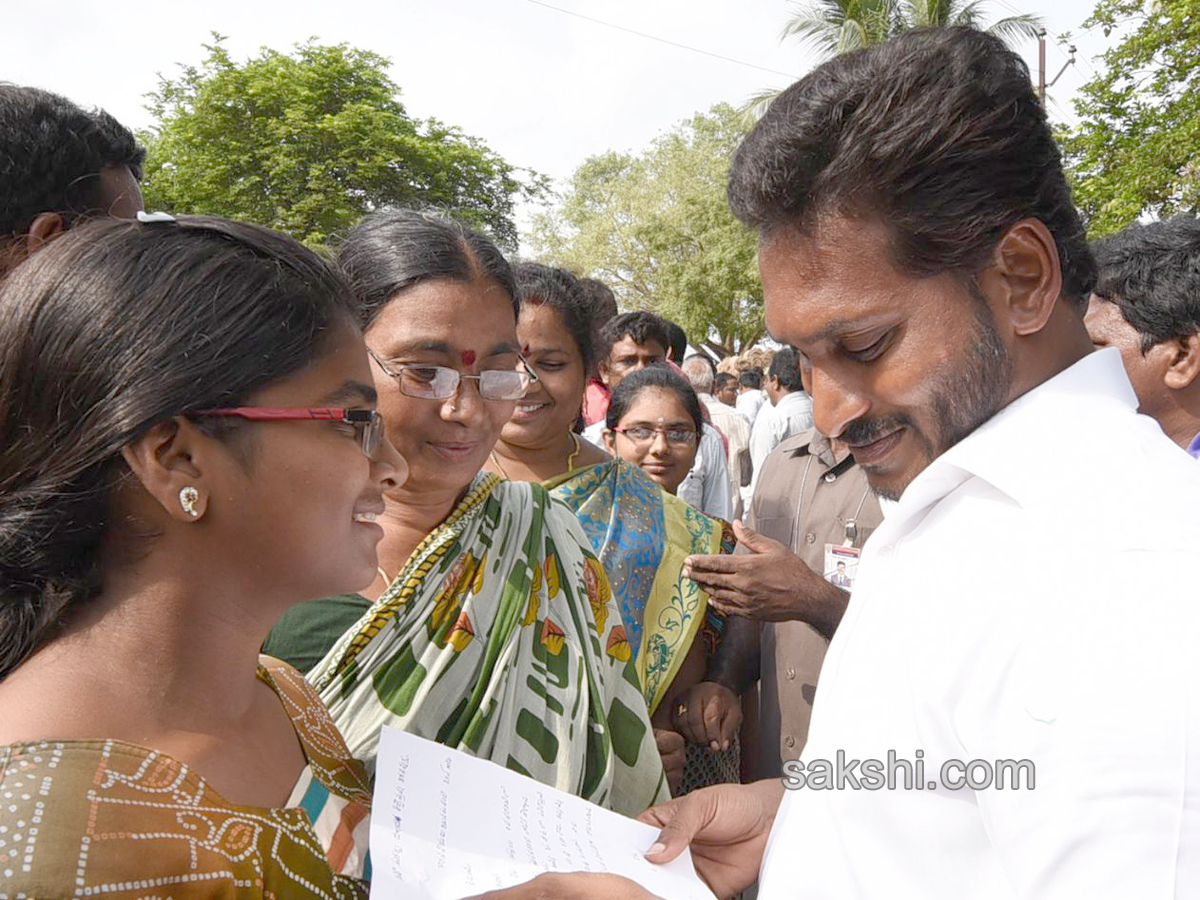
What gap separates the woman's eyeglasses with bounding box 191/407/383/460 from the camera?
1361 millimetres

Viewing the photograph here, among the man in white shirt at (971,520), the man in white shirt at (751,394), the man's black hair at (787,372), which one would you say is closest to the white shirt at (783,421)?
the man's black hair at (787,372)

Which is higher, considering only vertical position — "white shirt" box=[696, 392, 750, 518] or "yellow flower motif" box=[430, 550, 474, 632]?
"white shirt" box=[696, 392, 750, 518]

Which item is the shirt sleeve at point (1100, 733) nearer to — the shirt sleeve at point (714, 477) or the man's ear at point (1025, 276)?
the man's ear at point (1025, 276)

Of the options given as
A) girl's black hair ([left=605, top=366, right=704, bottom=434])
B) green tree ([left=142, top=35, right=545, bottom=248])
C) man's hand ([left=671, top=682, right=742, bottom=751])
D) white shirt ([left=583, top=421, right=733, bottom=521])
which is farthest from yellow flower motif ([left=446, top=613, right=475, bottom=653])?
green tree ([left=142, top=35, right=545, bottom=248])

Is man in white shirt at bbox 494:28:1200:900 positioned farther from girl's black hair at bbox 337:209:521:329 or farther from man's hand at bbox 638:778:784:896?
girl's black hair at bbox 337:209:521:329

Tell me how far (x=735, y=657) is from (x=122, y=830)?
2.19 metres

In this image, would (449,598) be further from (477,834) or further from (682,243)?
(682,243)

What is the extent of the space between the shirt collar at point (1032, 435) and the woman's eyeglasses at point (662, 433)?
2862 millimetres

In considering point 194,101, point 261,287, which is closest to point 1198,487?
point 261,287

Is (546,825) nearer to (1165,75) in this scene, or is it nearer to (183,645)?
(183,645)

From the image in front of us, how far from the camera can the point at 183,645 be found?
4.46ft

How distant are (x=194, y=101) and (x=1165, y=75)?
22.6 metres

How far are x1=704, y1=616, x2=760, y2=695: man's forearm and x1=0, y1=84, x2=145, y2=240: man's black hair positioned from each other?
215 cm

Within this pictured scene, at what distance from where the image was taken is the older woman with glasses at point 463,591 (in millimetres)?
1984
